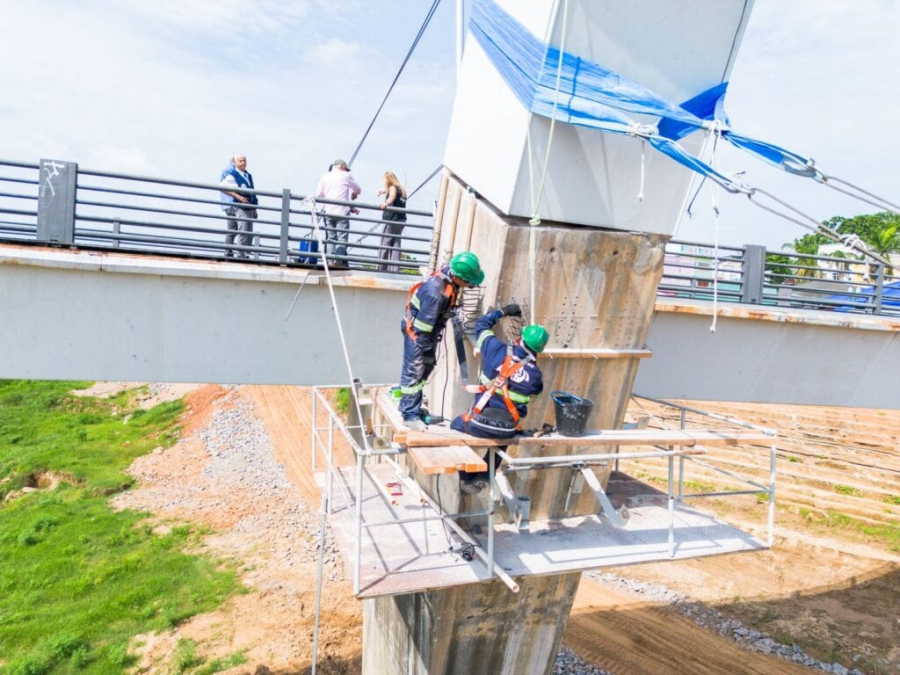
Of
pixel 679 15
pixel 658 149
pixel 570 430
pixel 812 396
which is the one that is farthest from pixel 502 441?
pixel 812 396

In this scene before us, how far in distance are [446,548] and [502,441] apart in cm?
148

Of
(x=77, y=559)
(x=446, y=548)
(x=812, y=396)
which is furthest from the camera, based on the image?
(x=77, y=559)

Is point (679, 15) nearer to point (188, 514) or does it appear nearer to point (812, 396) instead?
point (812, 396)

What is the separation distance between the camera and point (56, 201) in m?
8.98

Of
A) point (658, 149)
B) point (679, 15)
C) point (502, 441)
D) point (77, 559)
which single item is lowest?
point (77, 559)

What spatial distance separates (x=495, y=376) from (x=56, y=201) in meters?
6.55

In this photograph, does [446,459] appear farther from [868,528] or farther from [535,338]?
[868,528]

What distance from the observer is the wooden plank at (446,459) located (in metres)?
5.90

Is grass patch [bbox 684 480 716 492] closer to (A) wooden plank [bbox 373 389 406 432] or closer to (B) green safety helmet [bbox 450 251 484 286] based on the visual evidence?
(A) wooden plank [bbox 373 389 406 432]

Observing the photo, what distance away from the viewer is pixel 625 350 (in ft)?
25.9

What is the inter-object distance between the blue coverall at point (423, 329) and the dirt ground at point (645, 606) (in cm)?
986

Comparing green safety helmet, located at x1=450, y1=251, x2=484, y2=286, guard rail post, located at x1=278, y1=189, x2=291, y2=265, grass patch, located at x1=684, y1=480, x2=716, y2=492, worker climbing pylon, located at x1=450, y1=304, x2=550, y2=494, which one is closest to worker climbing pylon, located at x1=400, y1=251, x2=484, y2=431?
green safety helmet, located at x1=450, y1=251, x2=484, y2=286

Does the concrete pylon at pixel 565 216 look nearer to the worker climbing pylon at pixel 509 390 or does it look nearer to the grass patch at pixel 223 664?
the worker climbing pylon at pixel 509 390

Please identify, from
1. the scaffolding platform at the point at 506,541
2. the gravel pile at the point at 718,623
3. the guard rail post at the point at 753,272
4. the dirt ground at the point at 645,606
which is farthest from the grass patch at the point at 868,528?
the scaffolding platform at the point at 506,541
